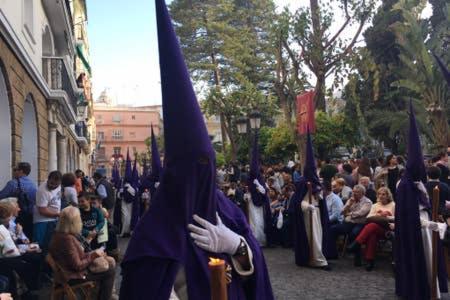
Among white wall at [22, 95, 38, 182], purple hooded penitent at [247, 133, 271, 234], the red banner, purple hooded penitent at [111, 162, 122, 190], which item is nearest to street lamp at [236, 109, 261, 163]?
the red banner

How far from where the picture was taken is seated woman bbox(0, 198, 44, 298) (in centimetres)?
640

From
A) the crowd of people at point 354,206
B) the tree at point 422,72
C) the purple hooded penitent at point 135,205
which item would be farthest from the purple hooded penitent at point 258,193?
the tree at point 422,72

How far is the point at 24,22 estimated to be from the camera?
12547 millimetres

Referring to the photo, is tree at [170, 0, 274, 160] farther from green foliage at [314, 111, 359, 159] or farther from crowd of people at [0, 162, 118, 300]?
crowd of people at [0, 162, 118, 300]

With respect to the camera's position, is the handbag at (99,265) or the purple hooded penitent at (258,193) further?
the purple hooded penitent at (258,193)

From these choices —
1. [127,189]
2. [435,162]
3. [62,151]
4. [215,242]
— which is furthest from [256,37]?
[215,242]

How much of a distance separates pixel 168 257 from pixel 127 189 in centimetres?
1245

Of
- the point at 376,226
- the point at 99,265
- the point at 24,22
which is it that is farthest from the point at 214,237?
the point at 24,22

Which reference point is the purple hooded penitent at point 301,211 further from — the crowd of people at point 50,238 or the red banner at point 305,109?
the red banner at point 305,109

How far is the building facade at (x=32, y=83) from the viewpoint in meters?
10.8

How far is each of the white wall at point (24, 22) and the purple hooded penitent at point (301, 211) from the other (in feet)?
18.6

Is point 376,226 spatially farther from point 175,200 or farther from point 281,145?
point 281,145

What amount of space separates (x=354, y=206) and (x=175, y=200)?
293 inches

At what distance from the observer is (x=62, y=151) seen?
22.3 m
